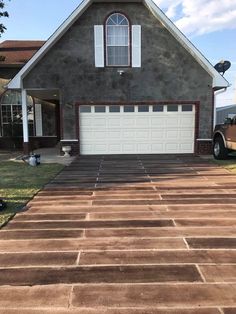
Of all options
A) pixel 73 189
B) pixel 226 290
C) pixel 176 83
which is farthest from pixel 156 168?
pixel 226 290

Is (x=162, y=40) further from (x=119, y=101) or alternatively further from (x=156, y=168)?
(x=156, y=168)

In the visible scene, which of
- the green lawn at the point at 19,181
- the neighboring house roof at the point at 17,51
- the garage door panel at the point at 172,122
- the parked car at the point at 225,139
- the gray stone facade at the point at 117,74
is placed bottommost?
the green lawn at the point at 19,181

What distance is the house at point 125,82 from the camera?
A: 15.8 m

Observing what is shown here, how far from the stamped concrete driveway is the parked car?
5.17 m

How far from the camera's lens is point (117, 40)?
634 inches

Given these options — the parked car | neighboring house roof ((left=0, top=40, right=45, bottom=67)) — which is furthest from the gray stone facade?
neighboring house roof ((left=0, top=40, right=45, bottom=67))

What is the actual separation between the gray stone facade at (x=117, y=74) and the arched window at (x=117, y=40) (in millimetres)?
298

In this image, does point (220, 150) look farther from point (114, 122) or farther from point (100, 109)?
point (100, 109)

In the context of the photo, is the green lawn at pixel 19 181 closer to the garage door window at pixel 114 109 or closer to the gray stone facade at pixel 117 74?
the gray stone facade at pixel 117 74

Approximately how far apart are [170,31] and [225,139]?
5.33 metres

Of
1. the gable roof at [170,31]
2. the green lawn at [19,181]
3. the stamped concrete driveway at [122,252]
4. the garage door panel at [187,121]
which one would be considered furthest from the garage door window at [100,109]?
the stamped concrete driveway at [122,252]

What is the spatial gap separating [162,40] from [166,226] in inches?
469

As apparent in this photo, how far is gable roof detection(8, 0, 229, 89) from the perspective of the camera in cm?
1521

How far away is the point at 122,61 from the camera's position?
52.9ft
